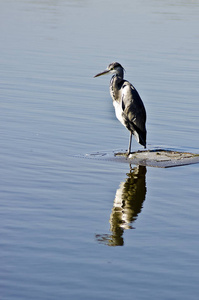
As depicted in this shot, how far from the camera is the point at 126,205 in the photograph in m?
9.06

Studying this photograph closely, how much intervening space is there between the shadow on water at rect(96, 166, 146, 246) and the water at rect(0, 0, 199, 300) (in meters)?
0.02

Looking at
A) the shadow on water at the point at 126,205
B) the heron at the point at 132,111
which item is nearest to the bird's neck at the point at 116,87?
the heron at the point at 132,111

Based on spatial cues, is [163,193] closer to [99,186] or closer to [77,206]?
[99,186]

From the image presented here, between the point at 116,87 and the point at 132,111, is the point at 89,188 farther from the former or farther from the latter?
the point at 116,87

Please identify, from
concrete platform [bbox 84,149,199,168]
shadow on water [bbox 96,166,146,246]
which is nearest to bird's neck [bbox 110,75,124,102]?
concrete platform [bbox 84,149,199,168]

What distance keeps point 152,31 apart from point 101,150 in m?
22.1

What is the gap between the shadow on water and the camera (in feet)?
24.8

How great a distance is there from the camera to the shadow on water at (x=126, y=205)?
24.8 ft

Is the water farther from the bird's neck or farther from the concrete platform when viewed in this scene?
the bird's neck

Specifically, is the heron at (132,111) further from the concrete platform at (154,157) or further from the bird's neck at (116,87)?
the concrete platform at (154,157)

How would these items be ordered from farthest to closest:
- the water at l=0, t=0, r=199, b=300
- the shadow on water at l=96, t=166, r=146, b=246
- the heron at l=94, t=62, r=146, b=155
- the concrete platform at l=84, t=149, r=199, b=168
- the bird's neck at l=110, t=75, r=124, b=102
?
the bird's neck at l=110, t=75, r=124, b=102 → the heron at l=94, t=62, r=146, b=155 → the concrete platform at l=84, t=149, r=199, b=168 → the shadow on water at l=96, t=166, r=146, b=246 → the water at l=0, t=0, r=199, b=300

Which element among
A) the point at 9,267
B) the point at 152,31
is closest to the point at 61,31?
the point at 152,31

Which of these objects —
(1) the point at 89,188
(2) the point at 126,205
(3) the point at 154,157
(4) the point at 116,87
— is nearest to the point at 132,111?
(4) the point at 116,87

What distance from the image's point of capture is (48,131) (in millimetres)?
13141
